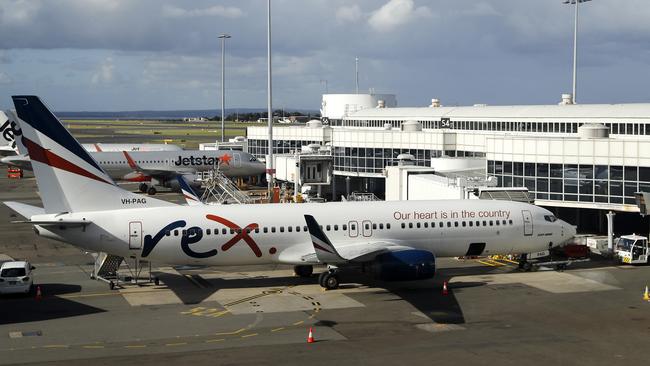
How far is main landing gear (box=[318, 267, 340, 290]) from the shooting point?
1622 inches

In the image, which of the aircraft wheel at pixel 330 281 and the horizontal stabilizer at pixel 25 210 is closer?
the aircraft wheel at pixel 330 281

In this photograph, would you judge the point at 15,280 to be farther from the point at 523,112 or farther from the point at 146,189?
the point at 523,112

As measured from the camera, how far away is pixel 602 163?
171 ft

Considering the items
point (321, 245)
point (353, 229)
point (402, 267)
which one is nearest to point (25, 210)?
point (321, 245)

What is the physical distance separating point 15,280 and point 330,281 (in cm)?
1531

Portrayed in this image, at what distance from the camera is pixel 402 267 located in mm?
39312

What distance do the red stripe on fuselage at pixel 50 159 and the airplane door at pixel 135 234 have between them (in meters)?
3.26

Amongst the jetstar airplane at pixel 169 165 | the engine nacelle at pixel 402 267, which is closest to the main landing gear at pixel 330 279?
the engine nacelle at pixel 402 267

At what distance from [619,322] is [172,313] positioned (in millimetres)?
19073

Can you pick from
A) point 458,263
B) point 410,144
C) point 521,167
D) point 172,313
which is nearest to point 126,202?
point 172,313

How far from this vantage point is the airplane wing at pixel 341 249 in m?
38.0

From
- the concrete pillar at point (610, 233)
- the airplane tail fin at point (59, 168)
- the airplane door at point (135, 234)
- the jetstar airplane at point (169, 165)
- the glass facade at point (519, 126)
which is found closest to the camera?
the airplane tail fin at point (59, 168)

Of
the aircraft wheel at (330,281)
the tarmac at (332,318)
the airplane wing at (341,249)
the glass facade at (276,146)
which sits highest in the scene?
the glass facade at (276,146)

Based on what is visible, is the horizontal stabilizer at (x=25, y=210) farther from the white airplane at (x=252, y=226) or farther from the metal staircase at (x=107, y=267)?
the metal staircase at (x=107, y=267)
